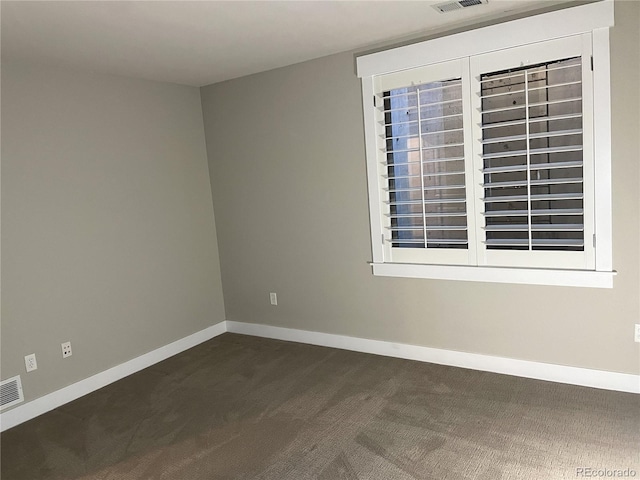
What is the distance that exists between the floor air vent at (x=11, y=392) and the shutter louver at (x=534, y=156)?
3.17 meters

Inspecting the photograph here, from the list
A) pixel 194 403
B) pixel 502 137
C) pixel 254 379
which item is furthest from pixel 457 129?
pixel 194 403

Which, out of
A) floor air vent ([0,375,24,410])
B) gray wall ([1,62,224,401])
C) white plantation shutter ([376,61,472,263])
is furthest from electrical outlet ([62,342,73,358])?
white plantation shutter ([376,61,472,263])

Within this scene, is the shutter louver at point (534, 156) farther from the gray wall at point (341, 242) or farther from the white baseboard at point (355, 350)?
the white baseboard at point (355, 350)

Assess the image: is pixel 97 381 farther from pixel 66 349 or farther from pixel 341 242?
pixel 341 242

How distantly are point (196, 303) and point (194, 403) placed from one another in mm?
1322

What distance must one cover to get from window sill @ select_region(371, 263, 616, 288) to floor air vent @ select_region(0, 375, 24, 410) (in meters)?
2.50

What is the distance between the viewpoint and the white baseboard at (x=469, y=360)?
2.99 m

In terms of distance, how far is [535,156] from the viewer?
302 centimetres

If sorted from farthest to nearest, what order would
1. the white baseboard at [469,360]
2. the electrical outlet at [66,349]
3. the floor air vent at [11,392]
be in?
the electrical outlet at [66,349], the floor air vent at [11,392], the white baseboard at [469,360]

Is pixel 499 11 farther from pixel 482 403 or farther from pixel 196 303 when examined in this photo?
pixel 196 303

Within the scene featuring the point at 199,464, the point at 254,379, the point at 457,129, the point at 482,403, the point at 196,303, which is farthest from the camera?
the point at 196,303

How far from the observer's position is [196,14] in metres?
2.62

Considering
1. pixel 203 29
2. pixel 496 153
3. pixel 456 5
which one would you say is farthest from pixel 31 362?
pixel 456 5

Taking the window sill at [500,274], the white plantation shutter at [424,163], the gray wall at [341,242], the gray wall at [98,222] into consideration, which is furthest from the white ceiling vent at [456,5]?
the gray wall at [98,222]
